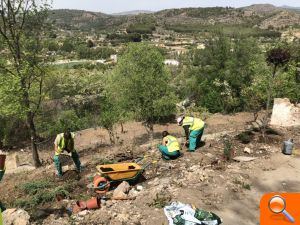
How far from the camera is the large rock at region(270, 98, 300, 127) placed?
49.9ft

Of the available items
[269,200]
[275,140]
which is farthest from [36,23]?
[269,200]

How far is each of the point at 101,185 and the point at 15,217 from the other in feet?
7.88

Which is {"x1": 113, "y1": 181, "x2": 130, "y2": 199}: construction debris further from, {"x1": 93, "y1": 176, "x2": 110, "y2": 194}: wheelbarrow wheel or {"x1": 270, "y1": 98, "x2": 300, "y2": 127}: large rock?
{"x1": 270, "y1": 98, "x2": 300, "y2": 127}: large rock

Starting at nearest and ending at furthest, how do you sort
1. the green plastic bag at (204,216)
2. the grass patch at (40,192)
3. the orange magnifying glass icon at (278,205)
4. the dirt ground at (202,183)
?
the orange magnifying glass icon at (278,205) < the green plastic bag at (204,216) < the dirt ground at (202,183) < the grass patch at (40,192)

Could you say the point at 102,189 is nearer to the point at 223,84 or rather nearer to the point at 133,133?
the point at 133,133

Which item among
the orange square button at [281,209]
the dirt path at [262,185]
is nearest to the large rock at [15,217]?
the dirt path at [262,185]

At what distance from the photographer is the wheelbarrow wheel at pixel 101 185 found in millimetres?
9430

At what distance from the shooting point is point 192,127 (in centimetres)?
1161

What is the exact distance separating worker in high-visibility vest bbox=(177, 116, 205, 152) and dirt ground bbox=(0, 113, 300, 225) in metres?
0.38

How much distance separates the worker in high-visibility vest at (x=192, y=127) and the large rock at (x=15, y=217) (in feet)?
18.3

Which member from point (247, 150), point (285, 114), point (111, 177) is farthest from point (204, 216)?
point (285, 114)

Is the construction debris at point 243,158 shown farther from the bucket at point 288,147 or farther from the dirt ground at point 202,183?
the bucket at point 288,147

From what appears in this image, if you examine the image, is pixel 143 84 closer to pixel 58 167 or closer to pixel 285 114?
pixel 285 114

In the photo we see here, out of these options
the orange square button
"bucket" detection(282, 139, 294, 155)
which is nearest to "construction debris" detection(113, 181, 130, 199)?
"bucket" detection(282, 139, 294, 155)
